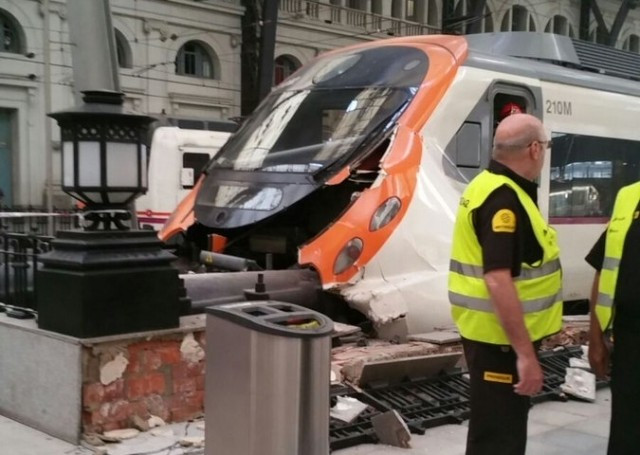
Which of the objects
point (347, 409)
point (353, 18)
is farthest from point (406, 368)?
point (353, 18)

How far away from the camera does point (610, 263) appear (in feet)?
12.0

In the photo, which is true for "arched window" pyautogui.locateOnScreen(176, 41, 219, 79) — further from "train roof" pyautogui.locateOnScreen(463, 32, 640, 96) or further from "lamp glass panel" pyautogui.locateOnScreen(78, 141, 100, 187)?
"lamp glass panel" pyautogui.locateOnScreen(78, 141, 100, 187)

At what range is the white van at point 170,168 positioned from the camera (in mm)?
15930

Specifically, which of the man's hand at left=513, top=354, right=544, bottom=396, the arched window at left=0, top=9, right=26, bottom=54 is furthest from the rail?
the arched window at left=0, top=9, right=26, bottom=54

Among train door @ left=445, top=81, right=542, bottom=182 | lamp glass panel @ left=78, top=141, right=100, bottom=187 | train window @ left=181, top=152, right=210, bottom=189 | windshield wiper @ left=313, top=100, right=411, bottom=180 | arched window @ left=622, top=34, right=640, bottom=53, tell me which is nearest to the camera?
lamp glass panel @ left=78, top=141, right=100, bottom=187

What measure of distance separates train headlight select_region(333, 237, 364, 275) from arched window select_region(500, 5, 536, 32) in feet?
115

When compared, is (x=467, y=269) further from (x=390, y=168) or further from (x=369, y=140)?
(x=369, y=140)

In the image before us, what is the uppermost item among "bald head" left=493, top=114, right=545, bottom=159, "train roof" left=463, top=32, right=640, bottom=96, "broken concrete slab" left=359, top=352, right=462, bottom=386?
"train roof" left=463, top=32, right=640, bottom=96

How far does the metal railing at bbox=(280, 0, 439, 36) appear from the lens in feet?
98.9

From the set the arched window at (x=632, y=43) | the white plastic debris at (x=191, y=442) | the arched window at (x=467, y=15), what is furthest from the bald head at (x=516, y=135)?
the arched window at (x=632, y=43)

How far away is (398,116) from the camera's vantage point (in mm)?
6906

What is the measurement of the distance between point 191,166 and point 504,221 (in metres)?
13.7

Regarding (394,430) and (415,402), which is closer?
(394,430)

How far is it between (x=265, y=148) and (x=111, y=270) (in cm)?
322
